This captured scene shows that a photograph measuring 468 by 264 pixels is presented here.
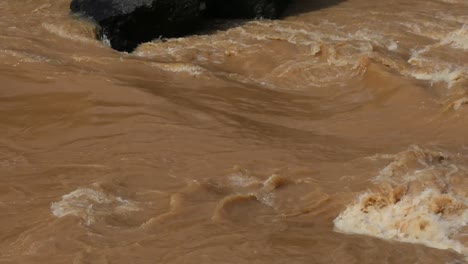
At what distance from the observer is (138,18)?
918cm

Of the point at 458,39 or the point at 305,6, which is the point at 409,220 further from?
the point at 305,6

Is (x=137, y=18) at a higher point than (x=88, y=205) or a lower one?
higher

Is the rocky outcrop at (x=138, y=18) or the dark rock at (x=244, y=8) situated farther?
the dark rock at (x=244, y=8)

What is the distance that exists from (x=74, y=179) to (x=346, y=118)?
113 inches

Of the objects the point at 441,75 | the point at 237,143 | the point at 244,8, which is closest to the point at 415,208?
the point at 237,143

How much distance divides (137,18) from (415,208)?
5.40 m

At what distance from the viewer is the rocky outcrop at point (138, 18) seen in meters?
8.98

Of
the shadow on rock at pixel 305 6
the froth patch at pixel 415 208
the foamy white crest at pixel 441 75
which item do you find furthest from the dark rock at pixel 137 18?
the froth patch at pixel 415 208

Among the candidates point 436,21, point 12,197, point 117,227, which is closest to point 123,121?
point 12,197

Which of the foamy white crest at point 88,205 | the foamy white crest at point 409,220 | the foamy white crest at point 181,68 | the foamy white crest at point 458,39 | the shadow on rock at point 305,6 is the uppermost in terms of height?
the shadow on rock at point 305,6

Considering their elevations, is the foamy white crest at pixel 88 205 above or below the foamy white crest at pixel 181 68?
below

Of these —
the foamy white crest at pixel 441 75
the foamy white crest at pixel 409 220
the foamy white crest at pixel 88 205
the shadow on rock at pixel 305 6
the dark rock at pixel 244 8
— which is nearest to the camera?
the foamy white crest at pixel 409 220

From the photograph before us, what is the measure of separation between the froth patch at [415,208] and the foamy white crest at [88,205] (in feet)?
5.49

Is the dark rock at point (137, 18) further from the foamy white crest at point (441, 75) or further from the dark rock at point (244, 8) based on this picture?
the foamy white crest at point (441, 75)
